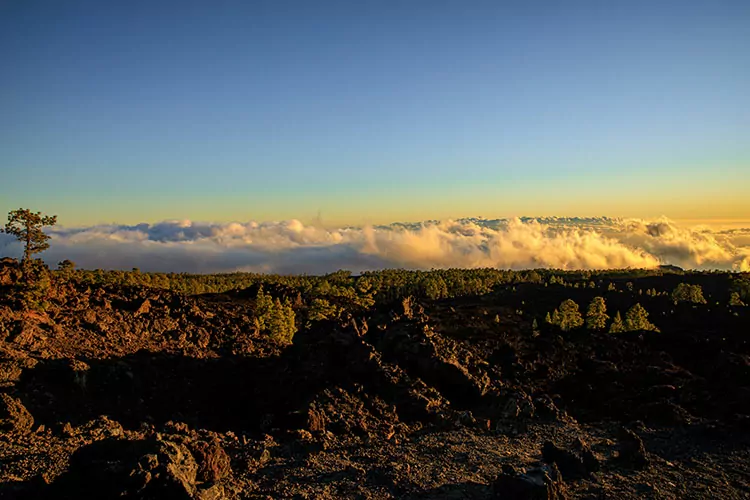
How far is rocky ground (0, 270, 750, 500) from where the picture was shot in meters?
22.2

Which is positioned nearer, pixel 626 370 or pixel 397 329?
pixel 397 329

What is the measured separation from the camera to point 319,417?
31.7 m

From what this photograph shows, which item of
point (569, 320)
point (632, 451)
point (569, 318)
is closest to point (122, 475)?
point (632, 451)

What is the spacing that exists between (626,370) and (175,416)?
179 ft

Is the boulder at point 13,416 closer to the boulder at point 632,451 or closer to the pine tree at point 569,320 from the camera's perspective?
the boulder at point 632,451

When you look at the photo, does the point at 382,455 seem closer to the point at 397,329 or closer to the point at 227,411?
the point at 227,411

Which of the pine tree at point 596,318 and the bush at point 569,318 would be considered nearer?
the bush at point 569,318

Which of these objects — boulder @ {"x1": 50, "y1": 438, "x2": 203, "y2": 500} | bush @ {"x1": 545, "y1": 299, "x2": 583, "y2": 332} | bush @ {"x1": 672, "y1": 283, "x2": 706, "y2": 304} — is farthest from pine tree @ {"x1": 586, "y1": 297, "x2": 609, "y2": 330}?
boulder @ {"x1": 50, "y1": 438, "x2": 203, "y2": 500}

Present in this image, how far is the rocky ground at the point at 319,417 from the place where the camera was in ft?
72.8

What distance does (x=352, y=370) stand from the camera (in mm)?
39688

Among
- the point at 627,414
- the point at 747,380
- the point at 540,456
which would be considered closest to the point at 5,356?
the point at 540,456

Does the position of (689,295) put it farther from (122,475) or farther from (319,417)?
(122,475)

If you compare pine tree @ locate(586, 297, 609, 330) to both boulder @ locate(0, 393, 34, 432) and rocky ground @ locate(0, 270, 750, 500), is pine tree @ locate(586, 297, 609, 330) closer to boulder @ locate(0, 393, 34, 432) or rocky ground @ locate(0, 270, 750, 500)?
rocky ground @ locate(0, 270, 750, 500)

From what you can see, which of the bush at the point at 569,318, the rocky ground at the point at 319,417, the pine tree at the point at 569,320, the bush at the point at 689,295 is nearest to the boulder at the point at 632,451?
the rocky ground at the point at 319,417
